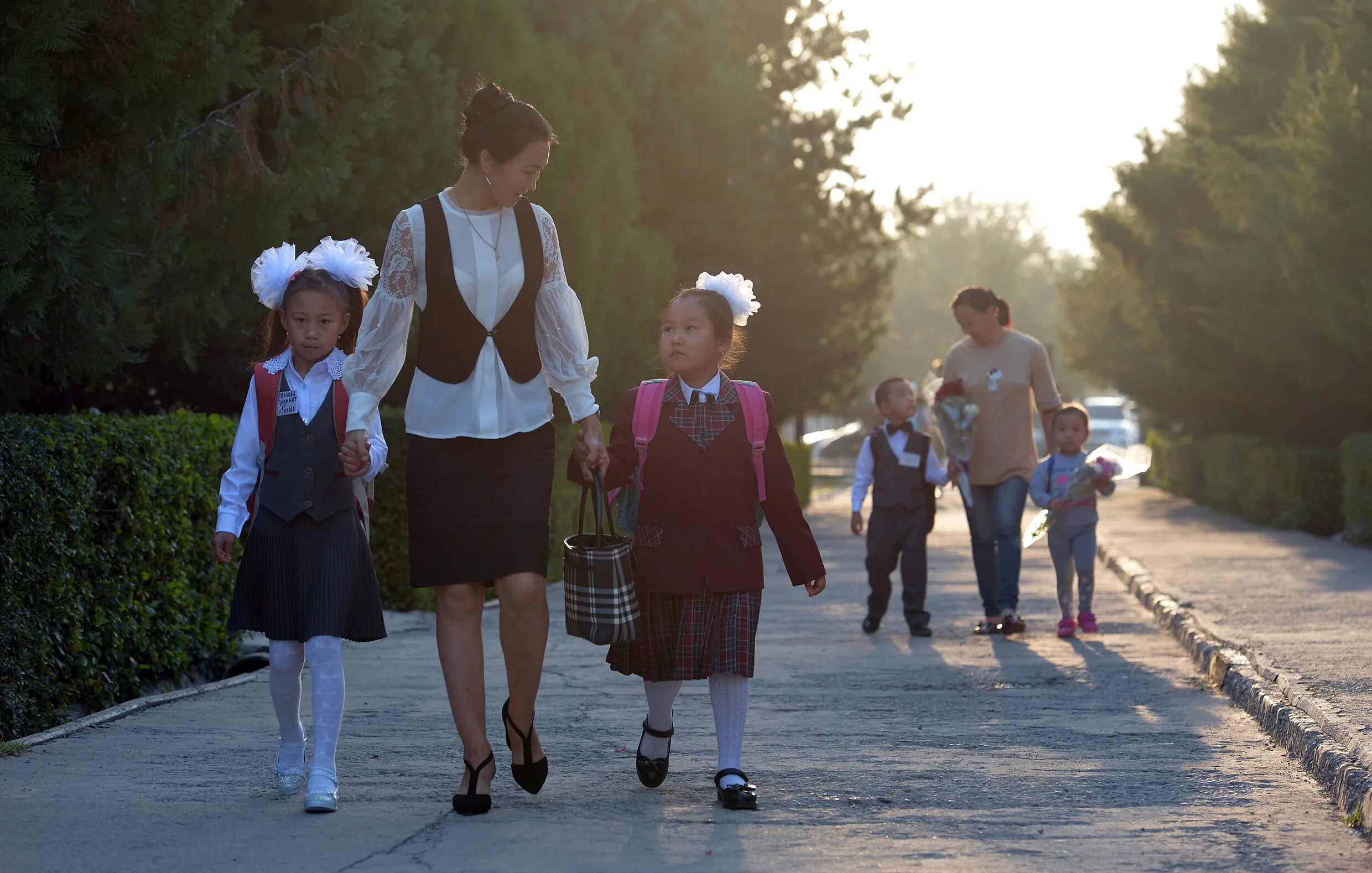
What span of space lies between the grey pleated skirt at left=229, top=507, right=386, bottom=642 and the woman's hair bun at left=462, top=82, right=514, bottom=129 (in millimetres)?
1332

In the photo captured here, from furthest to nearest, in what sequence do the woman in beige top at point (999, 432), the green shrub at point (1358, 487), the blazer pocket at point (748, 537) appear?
the green shrub at point (1358, 487), the woman in beige top at point (999, 432), the blazer pocket at point (748, 537)

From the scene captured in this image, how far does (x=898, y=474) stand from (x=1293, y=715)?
443cm

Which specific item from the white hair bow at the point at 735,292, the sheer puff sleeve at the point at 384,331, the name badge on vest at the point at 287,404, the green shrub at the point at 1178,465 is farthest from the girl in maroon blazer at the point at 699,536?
the green shrub at the point at 1178,465

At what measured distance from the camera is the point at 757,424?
5945 mm

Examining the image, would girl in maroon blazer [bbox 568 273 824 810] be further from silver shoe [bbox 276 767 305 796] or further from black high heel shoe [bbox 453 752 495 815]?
silver shoe [bbox 276 767 305 796]

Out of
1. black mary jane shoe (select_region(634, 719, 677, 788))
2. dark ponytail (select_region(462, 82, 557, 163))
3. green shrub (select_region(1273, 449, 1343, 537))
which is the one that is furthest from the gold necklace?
green shrub (select_region(1273, 449, 1343, 537))

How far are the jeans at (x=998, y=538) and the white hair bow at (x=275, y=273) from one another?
599 cm

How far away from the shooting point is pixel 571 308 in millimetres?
5605

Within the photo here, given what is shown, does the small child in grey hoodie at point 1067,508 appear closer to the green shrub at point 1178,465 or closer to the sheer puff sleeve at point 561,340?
the sheer puff sleeve at point 561,340

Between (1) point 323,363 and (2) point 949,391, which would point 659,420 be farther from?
(2) point 949,391

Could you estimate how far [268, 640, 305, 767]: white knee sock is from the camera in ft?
18.7

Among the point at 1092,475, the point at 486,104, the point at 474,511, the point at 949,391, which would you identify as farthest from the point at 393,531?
the point at 486,104

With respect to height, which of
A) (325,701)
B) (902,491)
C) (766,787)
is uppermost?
(902,491)

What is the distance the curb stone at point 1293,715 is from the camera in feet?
18.7
